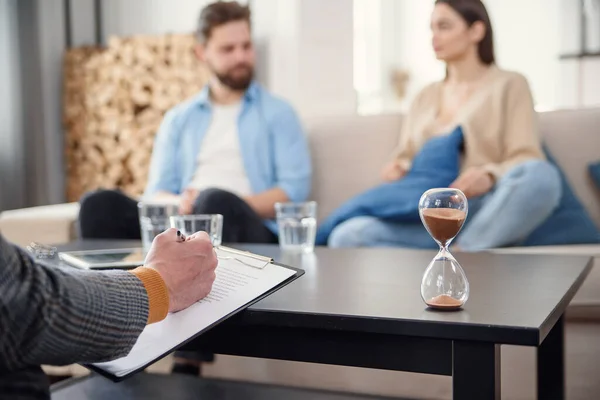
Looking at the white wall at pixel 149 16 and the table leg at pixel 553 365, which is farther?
the white wall at pixel 149 16

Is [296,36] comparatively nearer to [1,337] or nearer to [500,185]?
[500,185]

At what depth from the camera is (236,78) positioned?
2650 millimetres

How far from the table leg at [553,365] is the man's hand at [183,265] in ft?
2.46

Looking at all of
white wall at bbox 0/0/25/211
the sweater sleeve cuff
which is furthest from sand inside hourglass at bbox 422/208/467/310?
white wall at bbox 0/0/25/211

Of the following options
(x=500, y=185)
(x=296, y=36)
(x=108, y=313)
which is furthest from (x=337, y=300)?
(x=296, y=36)

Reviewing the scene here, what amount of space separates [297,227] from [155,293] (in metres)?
0.80

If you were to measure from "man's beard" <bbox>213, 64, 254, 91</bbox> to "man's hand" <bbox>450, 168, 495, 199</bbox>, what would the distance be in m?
0.86

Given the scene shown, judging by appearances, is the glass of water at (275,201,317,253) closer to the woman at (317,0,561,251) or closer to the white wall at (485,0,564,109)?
the woman at (317,0,561,251)

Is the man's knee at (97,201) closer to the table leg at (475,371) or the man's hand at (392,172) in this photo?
the man's hand at (392,172)

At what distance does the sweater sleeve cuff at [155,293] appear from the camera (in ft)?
2.94

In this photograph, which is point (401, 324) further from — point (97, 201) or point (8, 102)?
point (8, 102)

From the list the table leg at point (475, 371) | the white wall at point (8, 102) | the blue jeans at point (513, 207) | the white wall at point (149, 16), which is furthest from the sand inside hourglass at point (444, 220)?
the white wall at point (8, 102)

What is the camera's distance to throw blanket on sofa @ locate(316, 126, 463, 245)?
2.17m

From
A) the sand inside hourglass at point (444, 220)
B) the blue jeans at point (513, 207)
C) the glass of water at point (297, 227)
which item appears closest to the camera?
the sand inside hourglass at point (444, 220)
